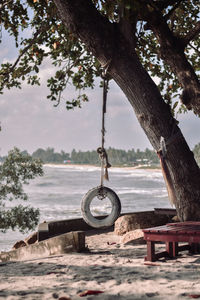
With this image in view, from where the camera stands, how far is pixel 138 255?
6.89 m

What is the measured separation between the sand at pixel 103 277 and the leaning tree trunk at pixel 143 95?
1049 mm

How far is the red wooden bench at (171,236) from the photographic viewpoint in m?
5.86

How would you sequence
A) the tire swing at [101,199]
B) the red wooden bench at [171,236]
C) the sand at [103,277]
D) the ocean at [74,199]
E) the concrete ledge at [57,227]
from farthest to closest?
the ocean at [74,199], the concrete ledge at [57,227], the tire swing at [101,199], the red wooden bench at [171,236], the sand at [103,277]

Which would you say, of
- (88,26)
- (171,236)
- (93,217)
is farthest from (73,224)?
(88,26)

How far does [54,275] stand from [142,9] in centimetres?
364

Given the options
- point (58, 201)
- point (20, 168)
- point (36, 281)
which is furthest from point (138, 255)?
point (58, 201)

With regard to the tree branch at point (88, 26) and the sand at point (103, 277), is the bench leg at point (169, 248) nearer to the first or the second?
the sand at point (103, 277)

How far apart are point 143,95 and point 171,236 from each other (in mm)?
2218

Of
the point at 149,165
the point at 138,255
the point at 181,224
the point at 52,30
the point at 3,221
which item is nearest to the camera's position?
the point at 181,224

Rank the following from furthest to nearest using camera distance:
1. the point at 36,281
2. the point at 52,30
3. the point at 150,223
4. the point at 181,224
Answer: the point at 52,30, the point at 150,223, the point at 181,224, the point at 36,281

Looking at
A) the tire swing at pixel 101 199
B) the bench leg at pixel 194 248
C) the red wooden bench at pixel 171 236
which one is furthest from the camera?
the tire swing at pixel 101 199

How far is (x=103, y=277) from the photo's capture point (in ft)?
17.4

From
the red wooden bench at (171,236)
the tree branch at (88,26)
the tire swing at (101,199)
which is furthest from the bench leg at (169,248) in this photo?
the tree branch at (88,26)

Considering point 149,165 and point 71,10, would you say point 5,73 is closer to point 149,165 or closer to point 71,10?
point 71,10
